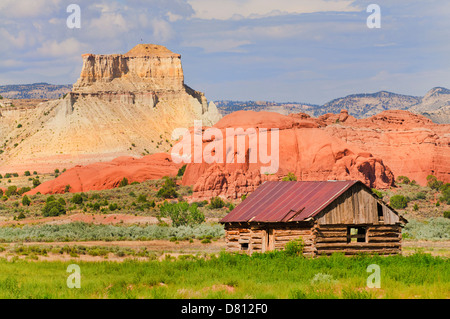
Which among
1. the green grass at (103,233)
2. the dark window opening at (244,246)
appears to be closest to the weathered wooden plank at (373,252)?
the dark window opening at (244,246)

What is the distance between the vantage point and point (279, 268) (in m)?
20.7

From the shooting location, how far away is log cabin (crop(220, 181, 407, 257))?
947 inches

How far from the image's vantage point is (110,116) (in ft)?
482

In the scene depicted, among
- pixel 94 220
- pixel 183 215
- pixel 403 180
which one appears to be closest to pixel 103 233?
pixel 183 215

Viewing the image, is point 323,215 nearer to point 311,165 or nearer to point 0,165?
point 311,165

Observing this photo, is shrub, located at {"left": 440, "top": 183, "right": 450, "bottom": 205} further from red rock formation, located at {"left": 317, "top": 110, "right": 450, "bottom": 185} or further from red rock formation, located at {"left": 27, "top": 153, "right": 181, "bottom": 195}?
red rock formation, located at {"left": 27, "top": 153, "right": 181, "bottom": 195}

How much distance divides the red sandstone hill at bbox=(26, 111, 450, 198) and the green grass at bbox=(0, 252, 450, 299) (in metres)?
51.1

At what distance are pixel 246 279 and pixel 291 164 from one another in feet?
205

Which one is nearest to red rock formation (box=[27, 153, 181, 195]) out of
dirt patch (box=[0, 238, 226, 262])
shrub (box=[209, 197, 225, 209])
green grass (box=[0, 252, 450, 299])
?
shrub (box=[209, 197, 225, 209])
